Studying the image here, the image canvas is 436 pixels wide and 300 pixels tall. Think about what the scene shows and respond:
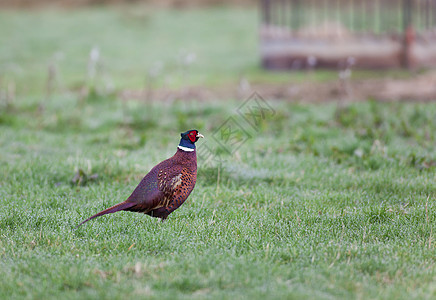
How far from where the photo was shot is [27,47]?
1667 centimetres

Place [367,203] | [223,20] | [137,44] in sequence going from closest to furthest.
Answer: [367,203]
[137,44]
[223,20]

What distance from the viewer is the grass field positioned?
3422 millimetres

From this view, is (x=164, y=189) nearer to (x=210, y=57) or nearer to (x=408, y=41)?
(x=408, y=41)

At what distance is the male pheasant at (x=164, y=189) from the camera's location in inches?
165

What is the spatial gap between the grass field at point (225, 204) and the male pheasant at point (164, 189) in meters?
0.19

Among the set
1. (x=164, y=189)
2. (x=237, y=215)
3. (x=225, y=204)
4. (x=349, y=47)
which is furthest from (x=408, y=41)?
(x=164, y=189)

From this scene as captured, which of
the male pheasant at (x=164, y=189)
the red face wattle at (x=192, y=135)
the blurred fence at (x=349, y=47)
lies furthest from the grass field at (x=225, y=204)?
the blurred fence at (x=349, y=47)

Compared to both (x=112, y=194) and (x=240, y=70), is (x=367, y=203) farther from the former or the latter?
(x=240, y=70)

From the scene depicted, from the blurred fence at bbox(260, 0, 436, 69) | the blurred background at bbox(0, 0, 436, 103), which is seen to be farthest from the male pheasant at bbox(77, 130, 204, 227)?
the blurred fence at bbox(260, 0, 436, 69)

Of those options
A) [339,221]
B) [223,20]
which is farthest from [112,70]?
[339,221]

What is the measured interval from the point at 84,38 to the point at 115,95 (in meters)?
9.12

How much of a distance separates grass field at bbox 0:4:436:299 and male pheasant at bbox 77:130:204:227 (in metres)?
0.19

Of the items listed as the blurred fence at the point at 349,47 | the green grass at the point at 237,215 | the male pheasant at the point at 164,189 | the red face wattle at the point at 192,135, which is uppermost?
the blurred fence at the point at 349,47

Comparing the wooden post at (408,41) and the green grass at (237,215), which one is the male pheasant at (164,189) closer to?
the green grass at (237,215)
